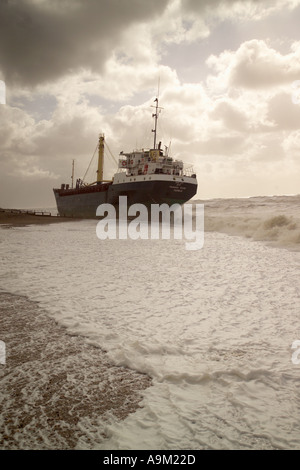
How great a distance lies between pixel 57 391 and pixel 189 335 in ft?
7.00

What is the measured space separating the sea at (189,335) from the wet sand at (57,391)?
11cm

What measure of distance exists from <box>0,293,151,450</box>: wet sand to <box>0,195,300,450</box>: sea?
4.3 inches

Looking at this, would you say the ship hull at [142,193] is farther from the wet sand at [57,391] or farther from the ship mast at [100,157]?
the wet sand at [57,391]

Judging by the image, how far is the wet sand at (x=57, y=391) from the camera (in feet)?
7.87

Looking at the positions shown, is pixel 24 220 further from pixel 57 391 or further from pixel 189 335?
pixel 57 391

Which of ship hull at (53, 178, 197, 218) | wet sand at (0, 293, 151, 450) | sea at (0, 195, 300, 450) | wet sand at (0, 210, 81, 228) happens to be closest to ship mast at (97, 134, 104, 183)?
ship hull at (53, 178, 197, 218)

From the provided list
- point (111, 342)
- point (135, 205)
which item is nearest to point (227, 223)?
point (135, 205)

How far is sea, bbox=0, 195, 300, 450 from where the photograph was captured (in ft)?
8.43

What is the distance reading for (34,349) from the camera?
12.5ft

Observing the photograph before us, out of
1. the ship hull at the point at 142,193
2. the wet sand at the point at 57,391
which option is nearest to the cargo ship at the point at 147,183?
the ship hull at the point at 142,193

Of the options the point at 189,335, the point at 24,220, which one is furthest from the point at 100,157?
the point at 189,335

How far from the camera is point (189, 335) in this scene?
4.50 m
